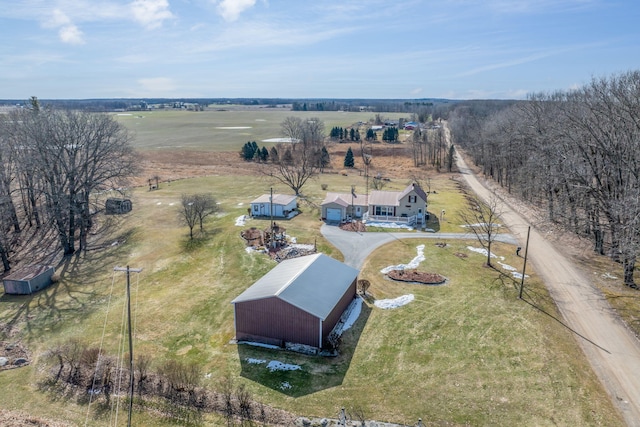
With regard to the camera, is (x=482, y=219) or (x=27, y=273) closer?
(x=27, y=273)

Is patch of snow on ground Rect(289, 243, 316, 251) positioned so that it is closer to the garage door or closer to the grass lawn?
the grass lawn

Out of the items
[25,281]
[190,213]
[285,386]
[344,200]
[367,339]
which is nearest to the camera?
[285,386]

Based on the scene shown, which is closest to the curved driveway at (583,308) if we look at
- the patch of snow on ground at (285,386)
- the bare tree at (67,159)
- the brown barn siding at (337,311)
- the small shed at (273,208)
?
the small shed at (273,208)

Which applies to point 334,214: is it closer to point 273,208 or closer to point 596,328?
point 273,208

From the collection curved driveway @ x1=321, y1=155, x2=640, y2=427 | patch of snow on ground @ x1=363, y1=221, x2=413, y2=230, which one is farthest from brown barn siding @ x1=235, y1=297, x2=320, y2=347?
patch of snow on ground @ x1=363, y1=221, x2=413, y2=230

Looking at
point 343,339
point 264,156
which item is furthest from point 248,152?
point 343,339
